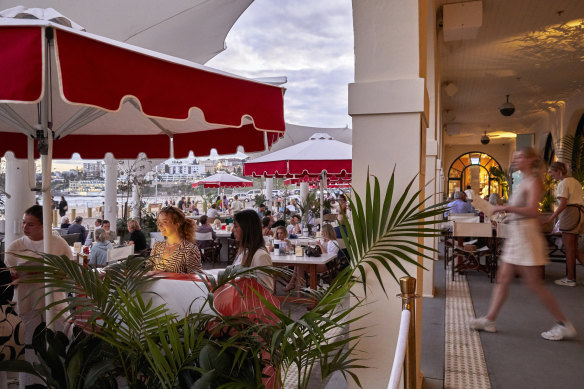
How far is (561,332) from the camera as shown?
422 cm

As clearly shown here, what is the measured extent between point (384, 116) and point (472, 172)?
2560cm

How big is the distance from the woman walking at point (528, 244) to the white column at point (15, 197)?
584cm

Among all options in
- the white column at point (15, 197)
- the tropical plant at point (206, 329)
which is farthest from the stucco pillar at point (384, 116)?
the white column at point (15, 197)

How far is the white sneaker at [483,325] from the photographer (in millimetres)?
4469

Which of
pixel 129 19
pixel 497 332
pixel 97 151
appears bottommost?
pixel 497 332

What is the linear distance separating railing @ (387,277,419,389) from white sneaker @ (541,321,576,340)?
9.03 ft

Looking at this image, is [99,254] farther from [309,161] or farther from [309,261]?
[309,161]

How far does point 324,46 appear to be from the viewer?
55.2 ft

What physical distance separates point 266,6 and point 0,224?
9203 millimetres

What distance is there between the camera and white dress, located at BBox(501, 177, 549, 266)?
162 inches

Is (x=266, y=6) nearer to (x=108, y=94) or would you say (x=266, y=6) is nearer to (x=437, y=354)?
(x=437, y=354)

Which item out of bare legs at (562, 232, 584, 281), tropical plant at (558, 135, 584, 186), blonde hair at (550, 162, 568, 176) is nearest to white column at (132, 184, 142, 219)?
blonde hair at (550, 162, 568, 176)

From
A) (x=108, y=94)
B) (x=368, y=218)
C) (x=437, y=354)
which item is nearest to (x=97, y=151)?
(x=108, y=94)

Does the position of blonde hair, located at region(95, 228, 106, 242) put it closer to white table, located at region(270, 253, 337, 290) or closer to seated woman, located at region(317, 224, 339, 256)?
white table, located at region(270, 253, 337, 290)
